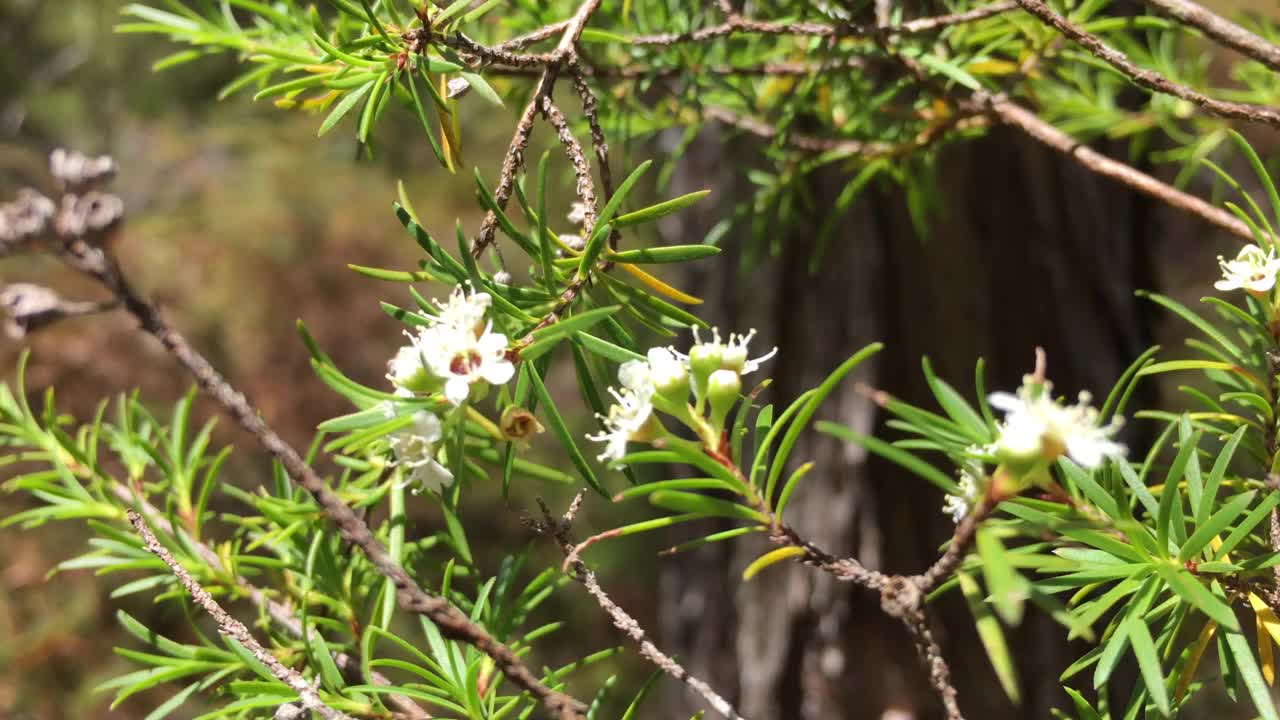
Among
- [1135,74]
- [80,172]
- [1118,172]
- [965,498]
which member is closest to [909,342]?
[1118,172]

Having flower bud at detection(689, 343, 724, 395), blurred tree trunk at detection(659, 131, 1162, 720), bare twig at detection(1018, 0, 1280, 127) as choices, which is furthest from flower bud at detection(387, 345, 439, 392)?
blurred tree trunk at detection(659, 131, 1162, 720)

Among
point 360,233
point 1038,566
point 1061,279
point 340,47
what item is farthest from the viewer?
point 360,233

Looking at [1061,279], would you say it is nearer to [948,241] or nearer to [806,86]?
[948,241]

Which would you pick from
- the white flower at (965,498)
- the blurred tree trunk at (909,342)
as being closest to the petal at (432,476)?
the white flower at (965,498)

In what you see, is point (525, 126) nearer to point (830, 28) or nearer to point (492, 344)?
point (492, 344)

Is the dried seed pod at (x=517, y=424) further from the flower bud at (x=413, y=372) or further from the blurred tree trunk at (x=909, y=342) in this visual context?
the blurred tree trunk at (x=909, y=342)

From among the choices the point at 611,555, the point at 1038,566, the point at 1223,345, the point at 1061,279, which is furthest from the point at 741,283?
the point at 611,555

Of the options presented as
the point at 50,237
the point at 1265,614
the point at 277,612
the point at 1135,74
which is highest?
the point at 1135,74
